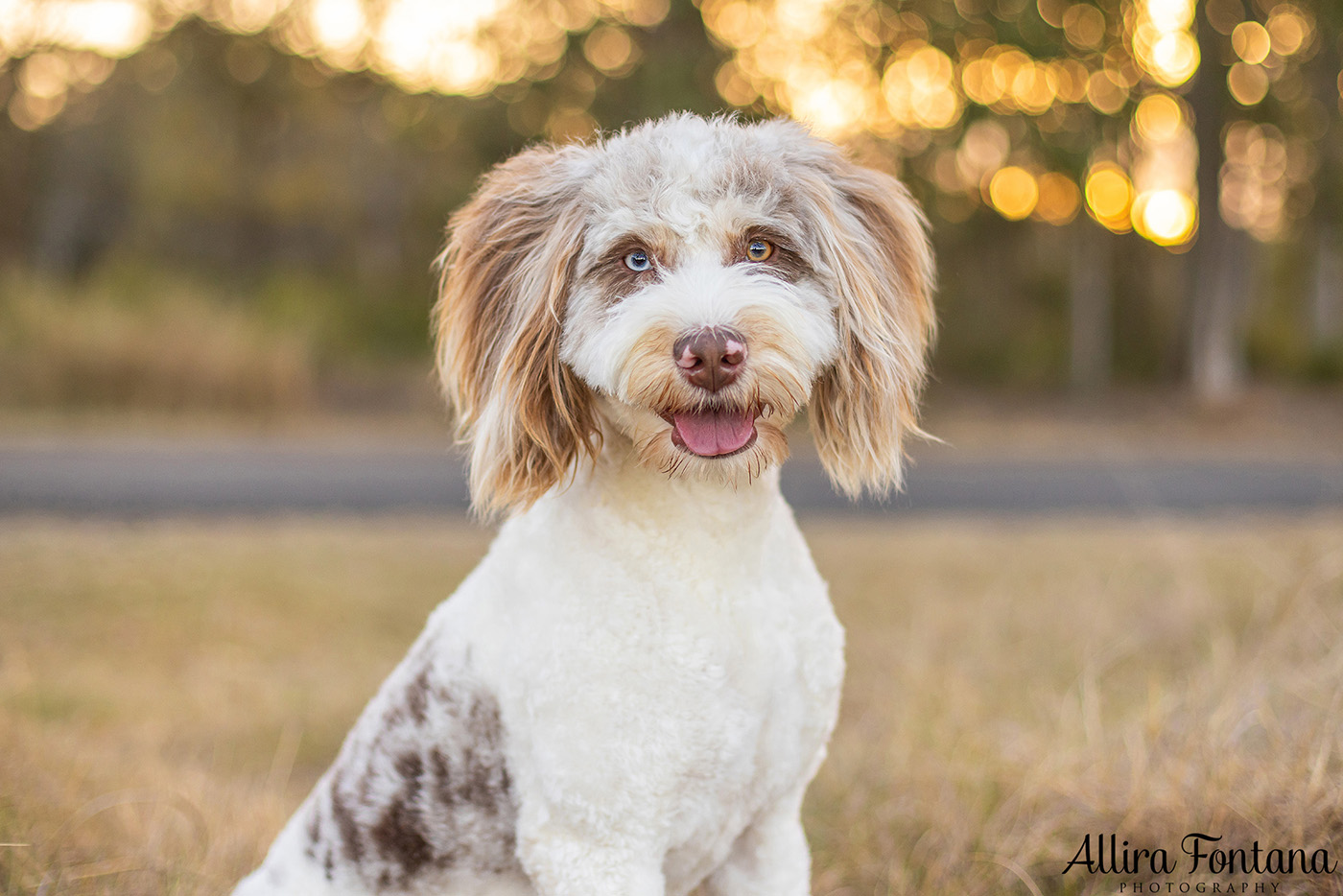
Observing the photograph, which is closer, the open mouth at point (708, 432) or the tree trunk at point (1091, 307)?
the open mouth at point (708, 432)

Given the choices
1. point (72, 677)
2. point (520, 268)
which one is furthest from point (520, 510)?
point (72, 677)

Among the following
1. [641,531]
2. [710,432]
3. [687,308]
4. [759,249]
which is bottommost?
[641,531]

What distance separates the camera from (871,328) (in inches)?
85.5

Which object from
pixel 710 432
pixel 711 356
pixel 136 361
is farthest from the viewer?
pixel 136 361

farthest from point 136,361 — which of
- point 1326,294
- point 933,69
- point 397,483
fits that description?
point 1326,294

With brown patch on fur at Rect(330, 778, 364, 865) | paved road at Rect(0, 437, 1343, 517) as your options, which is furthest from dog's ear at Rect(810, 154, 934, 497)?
paved road at Rect(0, 437, 1343, 517)

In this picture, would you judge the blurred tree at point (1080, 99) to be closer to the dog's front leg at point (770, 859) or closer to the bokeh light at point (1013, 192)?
the bokeh light at point (1013, 192)

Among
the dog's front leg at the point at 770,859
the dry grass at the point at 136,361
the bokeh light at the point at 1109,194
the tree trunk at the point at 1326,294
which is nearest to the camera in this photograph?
the dog's front leg at the point at 770,859

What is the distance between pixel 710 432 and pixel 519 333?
45cm

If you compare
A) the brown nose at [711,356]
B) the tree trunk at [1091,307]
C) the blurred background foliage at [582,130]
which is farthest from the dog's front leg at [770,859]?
the tree trunk at [1091,307]

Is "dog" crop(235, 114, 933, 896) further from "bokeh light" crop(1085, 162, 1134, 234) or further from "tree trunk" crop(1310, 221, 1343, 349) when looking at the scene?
"tree trunk" crop(1310, 221, 1343, 349)

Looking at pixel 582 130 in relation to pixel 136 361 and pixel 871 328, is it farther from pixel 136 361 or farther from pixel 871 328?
pixel 871 328

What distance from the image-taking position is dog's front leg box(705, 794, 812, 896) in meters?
2.28

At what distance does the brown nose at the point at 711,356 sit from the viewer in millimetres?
1895
